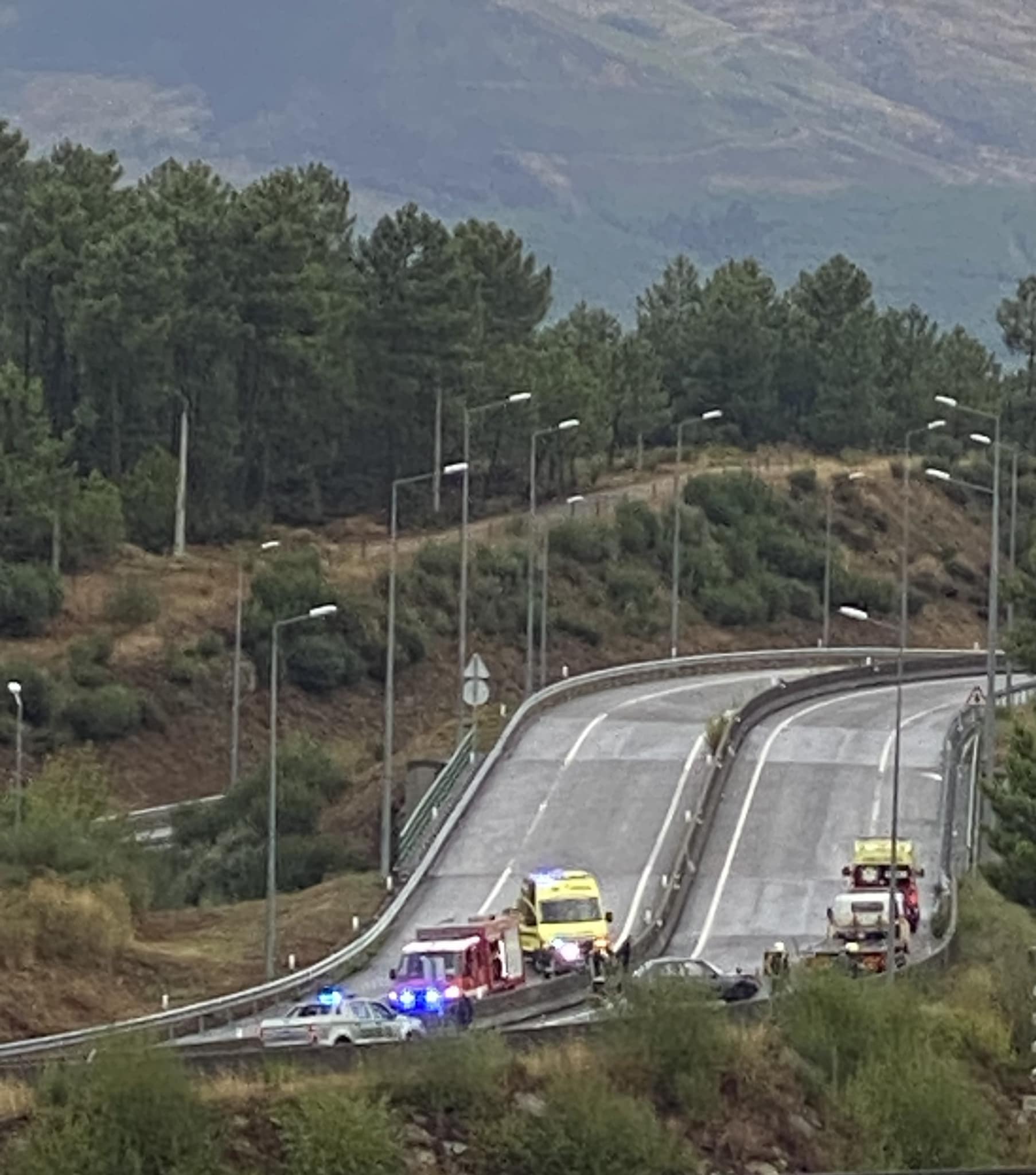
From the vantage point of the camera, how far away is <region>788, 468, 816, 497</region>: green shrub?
134 meters

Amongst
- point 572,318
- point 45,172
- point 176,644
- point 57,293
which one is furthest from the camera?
point 572,318

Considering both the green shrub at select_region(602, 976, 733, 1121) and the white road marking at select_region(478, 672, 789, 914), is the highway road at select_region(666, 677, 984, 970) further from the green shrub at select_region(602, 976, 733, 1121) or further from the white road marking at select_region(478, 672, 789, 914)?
the green shrub at select_region(602, 976, 733, 1121)

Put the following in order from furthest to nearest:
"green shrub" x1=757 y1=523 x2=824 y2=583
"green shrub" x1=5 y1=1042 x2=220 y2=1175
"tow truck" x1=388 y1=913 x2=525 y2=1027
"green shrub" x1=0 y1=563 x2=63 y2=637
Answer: "green shrub" x1=757 y1=523 x2=824 y2=583 < "green shrub" x1=0 y1=563 x2=63 y2=637 < "tow truck" x1=388 y1=913 x2=525 y2=1027 < "green shrub" x1=5 y1=1042 x2=220 y2=1175

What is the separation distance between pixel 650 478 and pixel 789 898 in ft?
225

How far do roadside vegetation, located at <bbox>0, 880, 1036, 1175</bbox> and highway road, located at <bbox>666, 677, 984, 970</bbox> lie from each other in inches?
672

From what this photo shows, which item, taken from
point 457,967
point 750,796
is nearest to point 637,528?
point 750,796

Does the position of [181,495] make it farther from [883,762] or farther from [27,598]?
[883,762]

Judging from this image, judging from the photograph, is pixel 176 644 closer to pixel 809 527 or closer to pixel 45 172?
pixel 45 172

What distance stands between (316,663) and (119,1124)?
68.0m

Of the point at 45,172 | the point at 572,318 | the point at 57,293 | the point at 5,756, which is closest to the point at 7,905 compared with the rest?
the point at 5,756

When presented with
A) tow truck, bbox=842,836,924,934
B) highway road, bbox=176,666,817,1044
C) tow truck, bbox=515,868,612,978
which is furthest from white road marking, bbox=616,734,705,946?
tow truck, bbox=842,836,924,934

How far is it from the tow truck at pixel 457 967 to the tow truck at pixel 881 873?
32.1 ft

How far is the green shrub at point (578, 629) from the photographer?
113625 millimetres

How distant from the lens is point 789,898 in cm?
6675
